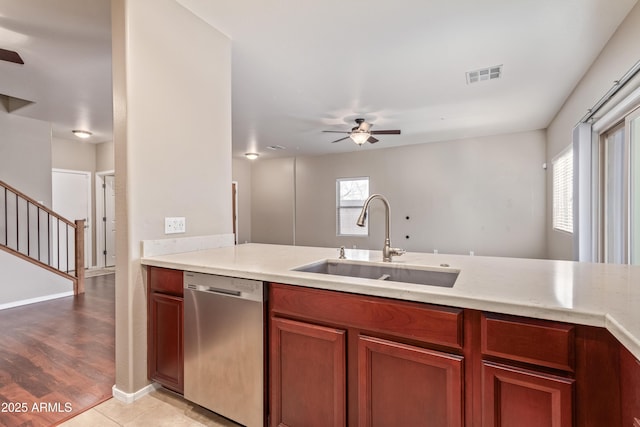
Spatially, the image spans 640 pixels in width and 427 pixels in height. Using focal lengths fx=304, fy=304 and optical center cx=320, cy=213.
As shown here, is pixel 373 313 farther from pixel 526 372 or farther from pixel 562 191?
pixel 562 191

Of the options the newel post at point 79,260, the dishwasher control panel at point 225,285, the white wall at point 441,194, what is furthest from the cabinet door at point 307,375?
the white wall at point 441,194

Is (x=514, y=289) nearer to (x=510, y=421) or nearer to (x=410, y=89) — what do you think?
(x=510, y=421)

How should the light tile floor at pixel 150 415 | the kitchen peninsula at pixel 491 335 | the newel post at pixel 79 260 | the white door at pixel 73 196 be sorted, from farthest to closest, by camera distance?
the white door at pixel 73 196
the newel post at pixel 79 260
the light tile floor at pixel 150 415
the kitchen peninsula at pixel 491 335

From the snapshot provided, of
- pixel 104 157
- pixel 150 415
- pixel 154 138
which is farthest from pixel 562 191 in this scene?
pixel 104 157

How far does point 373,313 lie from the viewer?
1.23 meters

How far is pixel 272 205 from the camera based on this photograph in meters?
8.73

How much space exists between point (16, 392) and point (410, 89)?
4498 millimetres

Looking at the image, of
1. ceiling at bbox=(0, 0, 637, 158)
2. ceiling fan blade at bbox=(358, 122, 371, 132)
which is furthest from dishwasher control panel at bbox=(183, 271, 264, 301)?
ceiling fan blade at bbox=(358, 122, 371, 132)

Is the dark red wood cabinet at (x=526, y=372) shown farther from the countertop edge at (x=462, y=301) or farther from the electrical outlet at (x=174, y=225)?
the electrical outlet at (x=174, y=225)

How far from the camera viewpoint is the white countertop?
0.90 metres

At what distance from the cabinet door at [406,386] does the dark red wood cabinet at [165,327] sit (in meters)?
1.16

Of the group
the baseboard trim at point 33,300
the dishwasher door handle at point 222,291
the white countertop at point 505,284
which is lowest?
the baseboard trim at point 33,300

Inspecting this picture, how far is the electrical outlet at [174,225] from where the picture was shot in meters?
2.08

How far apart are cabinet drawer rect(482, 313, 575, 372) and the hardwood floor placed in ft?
7.51
